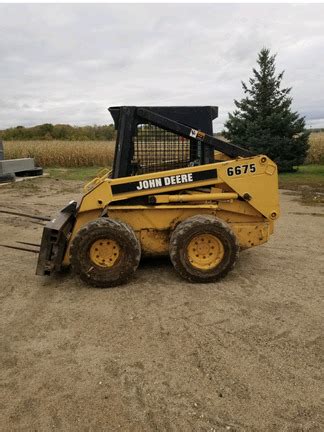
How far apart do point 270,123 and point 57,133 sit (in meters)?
27.6

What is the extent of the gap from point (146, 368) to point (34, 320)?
1.38 meters

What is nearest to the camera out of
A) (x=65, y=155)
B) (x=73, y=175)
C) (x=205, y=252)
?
(x=205, y=252)

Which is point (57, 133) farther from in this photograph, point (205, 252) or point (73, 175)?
point (205, 252)

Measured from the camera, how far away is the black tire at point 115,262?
447cm

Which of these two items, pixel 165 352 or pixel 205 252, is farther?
pixel 205 252

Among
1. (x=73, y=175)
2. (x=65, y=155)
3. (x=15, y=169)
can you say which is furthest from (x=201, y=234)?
(x=65, y=155)

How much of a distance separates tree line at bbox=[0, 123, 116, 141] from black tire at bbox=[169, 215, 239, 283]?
35157 mm

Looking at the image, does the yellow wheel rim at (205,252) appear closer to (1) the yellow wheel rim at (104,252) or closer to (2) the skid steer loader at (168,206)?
(2) the skid steer loader at (168,206)

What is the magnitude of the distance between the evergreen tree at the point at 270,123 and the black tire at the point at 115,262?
1338 centimetres

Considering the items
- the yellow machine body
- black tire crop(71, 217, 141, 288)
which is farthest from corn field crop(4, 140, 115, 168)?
black tire crop(71, 217, 141, 288)

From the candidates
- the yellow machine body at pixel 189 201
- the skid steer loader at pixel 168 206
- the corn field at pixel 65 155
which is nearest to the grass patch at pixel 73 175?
the corn field at pixel 65 155

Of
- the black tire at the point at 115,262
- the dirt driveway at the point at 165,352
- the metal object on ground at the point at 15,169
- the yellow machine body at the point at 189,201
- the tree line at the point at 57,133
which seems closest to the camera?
the dirt driveway at the point at 165,352

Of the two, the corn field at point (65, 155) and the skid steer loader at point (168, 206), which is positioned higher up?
the corn field at point (65, 155)

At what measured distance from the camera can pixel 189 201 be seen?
16.0 ft
